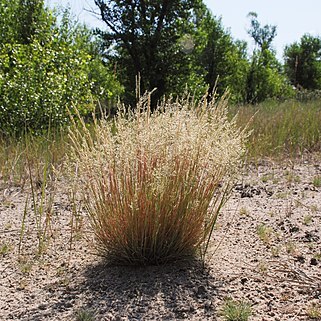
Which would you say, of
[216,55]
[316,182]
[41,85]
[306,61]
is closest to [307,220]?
[316,182]

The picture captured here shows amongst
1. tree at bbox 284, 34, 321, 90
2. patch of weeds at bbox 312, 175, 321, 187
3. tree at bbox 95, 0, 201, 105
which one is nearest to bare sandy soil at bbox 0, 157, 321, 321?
patch of weeds at bbox 312, 175, 321, 187

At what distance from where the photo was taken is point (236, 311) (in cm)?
238

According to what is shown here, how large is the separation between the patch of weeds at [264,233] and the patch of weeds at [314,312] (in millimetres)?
943

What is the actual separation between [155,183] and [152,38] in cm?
884

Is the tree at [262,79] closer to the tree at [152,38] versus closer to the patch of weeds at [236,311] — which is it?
the tree at [152,38]

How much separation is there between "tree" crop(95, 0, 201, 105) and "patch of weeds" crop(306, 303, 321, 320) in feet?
29.6

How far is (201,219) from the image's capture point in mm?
3049

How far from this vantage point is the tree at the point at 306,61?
28094 mm

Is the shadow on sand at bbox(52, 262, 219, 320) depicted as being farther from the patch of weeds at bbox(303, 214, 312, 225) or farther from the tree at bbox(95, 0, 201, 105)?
the tree at bbox(95, 0, 201, 105)

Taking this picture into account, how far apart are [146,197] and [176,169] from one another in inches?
10.5

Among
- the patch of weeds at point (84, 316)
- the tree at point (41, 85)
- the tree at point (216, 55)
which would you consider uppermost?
the tree at point (216, 55)

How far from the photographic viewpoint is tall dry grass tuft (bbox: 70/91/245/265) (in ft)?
9.49

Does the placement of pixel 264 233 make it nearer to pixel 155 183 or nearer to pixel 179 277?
pixel 179 277

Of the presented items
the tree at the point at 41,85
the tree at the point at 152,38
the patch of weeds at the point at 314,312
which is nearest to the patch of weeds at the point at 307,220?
the patch of weeds at the point at 314,312
